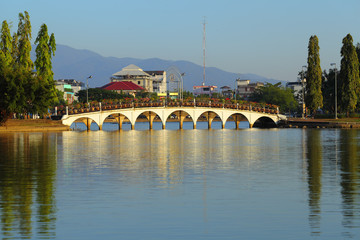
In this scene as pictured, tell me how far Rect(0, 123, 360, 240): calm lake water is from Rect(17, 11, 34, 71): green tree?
2319 inches

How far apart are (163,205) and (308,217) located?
5.03 metres

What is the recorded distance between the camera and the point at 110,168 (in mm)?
36281

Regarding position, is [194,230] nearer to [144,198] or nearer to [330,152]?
[144,198]

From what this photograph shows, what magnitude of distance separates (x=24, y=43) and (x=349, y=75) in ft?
190

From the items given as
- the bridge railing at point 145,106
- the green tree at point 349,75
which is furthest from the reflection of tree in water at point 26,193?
the green tree at point 349,75

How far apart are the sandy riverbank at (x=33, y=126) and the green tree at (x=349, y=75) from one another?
5237 cm

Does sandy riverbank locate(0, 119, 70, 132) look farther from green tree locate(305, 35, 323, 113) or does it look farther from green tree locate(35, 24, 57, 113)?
green tree locate(305, 35, 323, 113)

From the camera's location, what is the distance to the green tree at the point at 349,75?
119 meters

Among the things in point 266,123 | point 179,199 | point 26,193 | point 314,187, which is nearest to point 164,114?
point 266,123

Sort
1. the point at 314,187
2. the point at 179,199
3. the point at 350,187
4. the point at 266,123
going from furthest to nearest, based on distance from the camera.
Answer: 1. the point at 266,123
2. the point at 314,187
3. the point at 350,187
4. the point at 179,199

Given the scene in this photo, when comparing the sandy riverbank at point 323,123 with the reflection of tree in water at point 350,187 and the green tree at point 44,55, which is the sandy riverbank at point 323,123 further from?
the reflection of tree in water at point 350,187

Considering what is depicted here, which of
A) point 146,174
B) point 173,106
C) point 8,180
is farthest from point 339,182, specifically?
point 173,106

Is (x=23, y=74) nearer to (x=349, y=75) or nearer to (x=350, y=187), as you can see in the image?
(x=349, y=75)

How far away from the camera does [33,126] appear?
9138 centimetres
